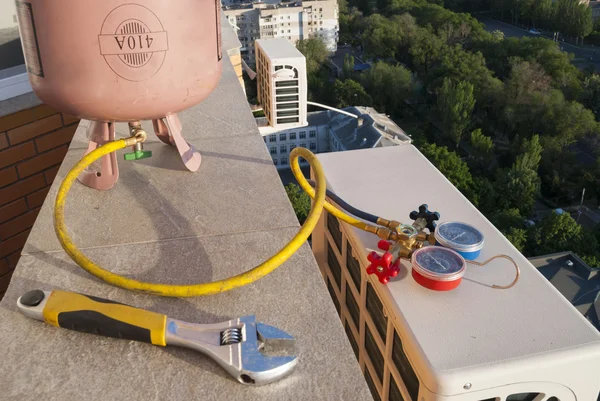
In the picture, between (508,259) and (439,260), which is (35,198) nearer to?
(439,260)

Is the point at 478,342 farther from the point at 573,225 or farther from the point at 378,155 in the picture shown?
the point at 573,225

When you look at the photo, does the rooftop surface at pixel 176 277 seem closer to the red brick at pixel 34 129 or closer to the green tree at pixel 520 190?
the red brick at pixel 34 129

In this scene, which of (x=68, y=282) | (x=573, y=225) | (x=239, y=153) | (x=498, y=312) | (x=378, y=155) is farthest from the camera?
(x=573, y=225)

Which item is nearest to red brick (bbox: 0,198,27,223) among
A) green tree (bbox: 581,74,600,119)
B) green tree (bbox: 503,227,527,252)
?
green tree (bbox: 503,227,527,252)

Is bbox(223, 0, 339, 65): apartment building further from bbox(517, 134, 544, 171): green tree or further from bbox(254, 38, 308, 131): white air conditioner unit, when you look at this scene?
bbox(254, 38, 308, 131): white air conditioner unit

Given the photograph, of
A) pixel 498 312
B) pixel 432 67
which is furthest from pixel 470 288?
pixel 432 67
